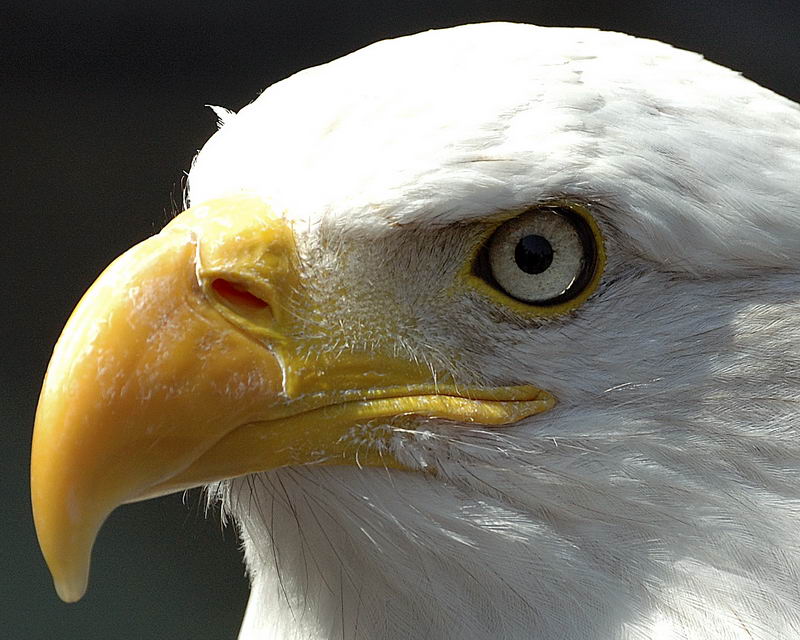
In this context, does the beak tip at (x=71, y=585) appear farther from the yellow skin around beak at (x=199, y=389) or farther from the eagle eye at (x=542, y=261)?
the eagle eye at (x=542, y=261)

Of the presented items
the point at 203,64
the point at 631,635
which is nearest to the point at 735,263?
the point at 631,635

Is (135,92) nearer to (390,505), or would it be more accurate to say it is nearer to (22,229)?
(22,229)

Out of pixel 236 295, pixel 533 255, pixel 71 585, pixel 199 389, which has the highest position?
pixel 533 255

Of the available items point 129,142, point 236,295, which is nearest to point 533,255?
point 236,295

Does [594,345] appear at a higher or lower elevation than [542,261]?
lower

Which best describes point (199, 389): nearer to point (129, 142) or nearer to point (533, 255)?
point (533, 255)

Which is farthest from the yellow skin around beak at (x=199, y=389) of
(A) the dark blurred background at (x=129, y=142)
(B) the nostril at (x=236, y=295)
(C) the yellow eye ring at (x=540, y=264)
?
(A) the dark blurred background at (x=129, y=142)
